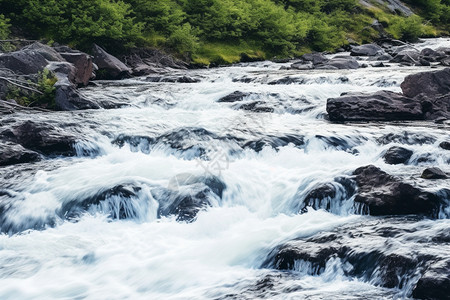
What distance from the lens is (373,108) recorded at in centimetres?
1420

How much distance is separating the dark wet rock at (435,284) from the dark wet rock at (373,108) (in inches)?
363

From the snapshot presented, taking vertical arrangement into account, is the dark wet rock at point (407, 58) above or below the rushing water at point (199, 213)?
above

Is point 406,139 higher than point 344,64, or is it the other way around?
point 344,64

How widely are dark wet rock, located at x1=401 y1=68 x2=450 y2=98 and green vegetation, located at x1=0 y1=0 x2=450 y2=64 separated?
55.4 feet

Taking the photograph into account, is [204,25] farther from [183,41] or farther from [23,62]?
[23,62]

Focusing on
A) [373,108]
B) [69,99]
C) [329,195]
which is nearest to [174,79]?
[69,99]

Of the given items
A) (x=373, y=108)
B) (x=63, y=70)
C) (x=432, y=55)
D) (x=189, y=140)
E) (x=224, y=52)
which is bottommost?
(x=189, y=140)

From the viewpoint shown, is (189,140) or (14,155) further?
(189,140)

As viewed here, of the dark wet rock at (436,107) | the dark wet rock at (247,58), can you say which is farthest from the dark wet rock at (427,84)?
the dark wet rock at (247,58)

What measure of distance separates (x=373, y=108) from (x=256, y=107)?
4109 millimetres

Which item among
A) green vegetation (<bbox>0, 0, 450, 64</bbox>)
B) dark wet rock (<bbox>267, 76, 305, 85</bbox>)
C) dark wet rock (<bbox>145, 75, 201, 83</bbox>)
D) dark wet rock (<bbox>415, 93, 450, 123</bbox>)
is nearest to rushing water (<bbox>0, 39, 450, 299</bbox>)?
dark wet rock (<bbox>415, 93, 450, 123</bbox>)

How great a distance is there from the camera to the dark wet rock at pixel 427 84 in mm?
15484

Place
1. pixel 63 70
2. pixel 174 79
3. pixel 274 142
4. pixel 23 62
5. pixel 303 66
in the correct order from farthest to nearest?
pixel 303 66
pixel 174 79
pixel 63 70
pixel 23 62
pixel 274 142

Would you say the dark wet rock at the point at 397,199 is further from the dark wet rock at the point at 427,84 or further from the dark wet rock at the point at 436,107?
the dark wet rock at the point at 427,84
